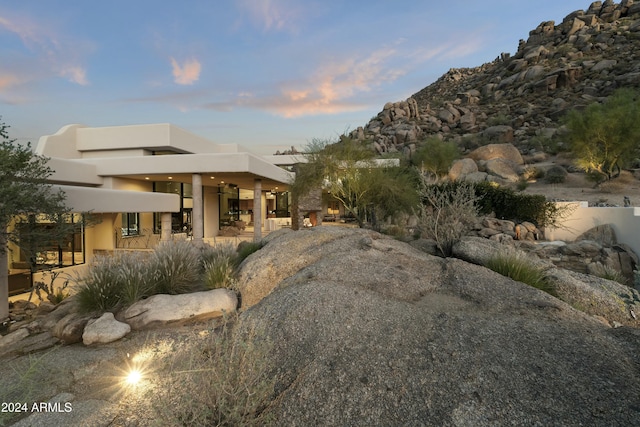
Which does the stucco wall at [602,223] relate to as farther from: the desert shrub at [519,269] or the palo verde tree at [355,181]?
the desert shrub at [519,269]

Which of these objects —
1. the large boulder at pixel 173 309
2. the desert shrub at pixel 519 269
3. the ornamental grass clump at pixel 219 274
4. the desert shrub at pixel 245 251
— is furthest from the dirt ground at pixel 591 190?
the large boulder at pixel 173 309

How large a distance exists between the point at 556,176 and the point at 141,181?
101ft

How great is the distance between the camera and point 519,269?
6.56 m

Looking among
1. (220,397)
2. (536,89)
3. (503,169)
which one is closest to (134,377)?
(220,397)

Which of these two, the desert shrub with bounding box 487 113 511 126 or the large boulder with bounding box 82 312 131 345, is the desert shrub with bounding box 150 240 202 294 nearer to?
the large boulder with bounding box 82 312 131 345

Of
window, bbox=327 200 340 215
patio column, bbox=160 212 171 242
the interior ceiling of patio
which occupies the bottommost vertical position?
patio column, bbox=160 212 171 242

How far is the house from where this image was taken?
13031mm

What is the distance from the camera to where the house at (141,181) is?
1303cm

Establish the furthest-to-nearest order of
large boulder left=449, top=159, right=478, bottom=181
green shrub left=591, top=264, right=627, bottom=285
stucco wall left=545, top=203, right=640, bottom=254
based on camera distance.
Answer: large boulder left=449, top=159, right=478, bottom=181 → stucco wall left=545, top=203, right=640, bottom=254 → green shrub left=591, top=264, right=627, bottom=285

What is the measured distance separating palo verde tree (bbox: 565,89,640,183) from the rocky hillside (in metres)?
9.92

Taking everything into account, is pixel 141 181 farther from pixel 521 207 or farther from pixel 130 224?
pixel 521 207

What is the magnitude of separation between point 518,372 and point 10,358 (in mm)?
7191

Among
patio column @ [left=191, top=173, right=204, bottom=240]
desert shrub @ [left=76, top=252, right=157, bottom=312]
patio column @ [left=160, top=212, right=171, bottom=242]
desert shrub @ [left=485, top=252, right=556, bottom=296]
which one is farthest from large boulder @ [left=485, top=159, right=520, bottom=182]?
desert shrub @ [left=76, top=252, right=157, bottom=312]

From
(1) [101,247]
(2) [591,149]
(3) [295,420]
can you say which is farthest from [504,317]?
(2) [591,149]
